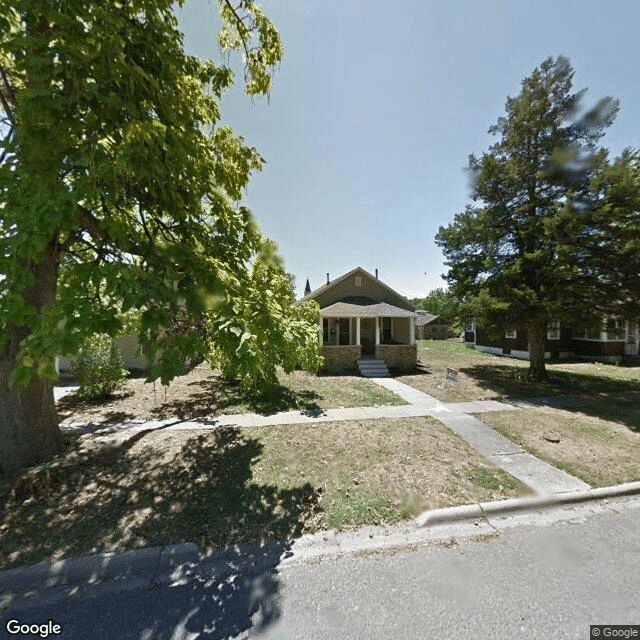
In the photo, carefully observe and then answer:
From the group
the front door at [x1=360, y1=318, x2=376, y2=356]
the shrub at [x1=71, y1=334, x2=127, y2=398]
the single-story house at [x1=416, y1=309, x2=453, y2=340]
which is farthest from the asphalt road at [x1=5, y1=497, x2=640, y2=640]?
the single-story house at [x1=416, y1=309, x2=453, y2=340]

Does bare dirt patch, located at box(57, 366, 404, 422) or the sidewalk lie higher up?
bare dirt patch, located at box(57, 366, 404, 422)

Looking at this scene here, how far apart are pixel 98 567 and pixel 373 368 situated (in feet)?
39.6

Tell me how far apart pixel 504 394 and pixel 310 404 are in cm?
690

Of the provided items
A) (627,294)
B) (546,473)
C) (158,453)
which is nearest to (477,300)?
(627,294)

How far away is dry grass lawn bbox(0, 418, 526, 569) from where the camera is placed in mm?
3557

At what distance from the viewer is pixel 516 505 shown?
4125 mm

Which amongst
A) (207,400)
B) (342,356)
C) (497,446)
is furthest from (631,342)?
(207,400)

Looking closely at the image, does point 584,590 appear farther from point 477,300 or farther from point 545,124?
point 545,124

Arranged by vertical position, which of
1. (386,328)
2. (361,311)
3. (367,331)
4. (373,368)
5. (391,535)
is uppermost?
(361,311)

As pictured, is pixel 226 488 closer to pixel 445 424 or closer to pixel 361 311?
pixel 445 424

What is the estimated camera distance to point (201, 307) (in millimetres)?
3201

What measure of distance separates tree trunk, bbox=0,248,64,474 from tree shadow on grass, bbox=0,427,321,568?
0.50 meters

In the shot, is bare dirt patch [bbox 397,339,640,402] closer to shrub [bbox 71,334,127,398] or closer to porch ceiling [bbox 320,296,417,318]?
porch ceiling [bbox 320,296,417,318]

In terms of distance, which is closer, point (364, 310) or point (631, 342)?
point (364, 310)
